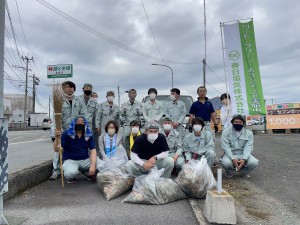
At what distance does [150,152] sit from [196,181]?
3.32ft

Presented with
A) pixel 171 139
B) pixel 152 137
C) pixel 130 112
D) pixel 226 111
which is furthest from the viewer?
pixel 226 111

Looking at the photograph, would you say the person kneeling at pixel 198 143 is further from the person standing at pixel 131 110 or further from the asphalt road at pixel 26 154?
the asphalt road at pixel 26 154

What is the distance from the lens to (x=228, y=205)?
346cm

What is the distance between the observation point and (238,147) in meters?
6.12

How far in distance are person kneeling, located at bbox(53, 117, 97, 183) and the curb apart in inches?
21.4

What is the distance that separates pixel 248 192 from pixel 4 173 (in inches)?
154

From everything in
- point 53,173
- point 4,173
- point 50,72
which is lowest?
point 53,173

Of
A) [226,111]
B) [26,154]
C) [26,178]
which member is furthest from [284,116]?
[26,178]

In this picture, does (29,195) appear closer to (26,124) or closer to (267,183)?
(267,183)

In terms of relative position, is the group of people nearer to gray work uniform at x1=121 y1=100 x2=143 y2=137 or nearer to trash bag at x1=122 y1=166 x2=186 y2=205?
gray work uniform at x1=121 y1=100 x2=143 y2=137

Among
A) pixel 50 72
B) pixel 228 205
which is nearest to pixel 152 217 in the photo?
pixel 228 205

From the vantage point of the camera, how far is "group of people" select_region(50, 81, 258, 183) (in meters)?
5.02

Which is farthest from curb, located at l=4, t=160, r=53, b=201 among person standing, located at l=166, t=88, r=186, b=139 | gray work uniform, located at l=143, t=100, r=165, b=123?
person standing, located at l=166, t=88, r=186, b=139

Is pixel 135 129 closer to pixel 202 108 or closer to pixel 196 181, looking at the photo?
pixel 202 108
